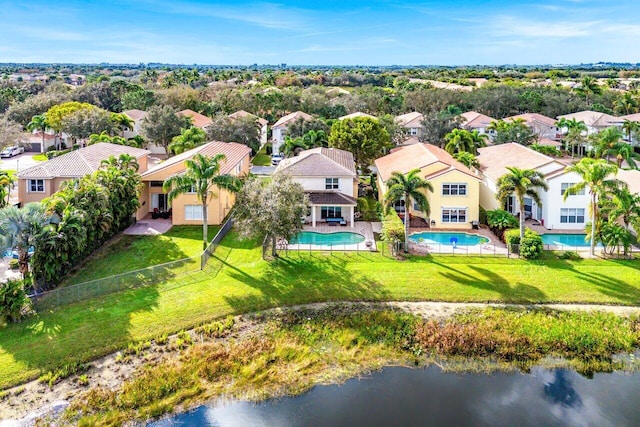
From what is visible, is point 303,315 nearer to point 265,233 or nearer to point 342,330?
point 342,330

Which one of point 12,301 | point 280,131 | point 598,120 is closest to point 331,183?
point 12,301

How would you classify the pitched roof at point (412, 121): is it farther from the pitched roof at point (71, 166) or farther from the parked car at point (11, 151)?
the parked car at point (11, 151)

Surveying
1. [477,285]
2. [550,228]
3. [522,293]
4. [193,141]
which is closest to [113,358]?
[477,285]

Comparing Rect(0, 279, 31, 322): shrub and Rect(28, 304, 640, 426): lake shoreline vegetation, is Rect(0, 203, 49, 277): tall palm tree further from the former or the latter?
Rect(28, 304, 640, 426): lake shoreline vegetation

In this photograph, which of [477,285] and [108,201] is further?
[108,201]

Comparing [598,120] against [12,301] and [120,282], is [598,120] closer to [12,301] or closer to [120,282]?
[120,282]
